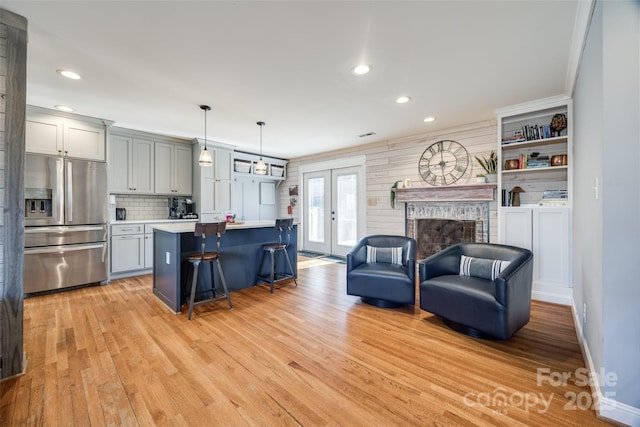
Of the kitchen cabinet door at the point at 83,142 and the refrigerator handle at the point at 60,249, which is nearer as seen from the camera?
the refrigerator handle at the point at 60,249

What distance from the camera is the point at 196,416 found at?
160 centimetres

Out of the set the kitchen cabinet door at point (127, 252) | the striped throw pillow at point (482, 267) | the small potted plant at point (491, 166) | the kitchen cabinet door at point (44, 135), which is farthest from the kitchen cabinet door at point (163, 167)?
the small potted plant at point (491, 166)

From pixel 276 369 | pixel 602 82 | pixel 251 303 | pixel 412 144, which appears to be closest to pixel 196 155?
pixel 251 303

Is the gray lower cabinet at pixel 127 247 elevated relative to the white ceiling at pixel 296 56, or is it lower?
lower

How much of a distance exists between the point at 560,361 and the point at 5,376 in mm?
4034

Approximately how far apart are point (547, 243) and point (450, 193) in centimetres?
→ 138

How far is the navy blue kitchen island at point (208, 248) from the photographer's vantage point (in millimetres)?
3180

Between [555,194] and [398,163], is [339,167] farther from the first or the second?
[555,194]

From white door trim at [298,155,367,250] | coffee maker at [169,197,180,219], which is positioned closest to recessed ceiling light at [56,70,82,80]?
coffee maker at [169,197,180,219]

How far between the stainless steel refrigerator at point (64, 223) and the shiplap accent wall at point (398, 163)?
176 inches

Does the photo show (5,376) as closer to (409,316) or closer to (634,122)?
(409,316)

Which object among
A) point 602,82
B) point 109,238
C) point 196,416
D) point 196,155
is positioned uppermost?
point 196,155

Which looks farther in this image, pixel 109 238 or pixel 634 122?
pixel 109 238

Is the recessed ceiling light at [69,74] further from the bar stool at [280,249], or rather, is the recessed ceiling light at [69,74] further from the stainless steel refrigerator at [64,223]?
the bar stool at [280,249]
